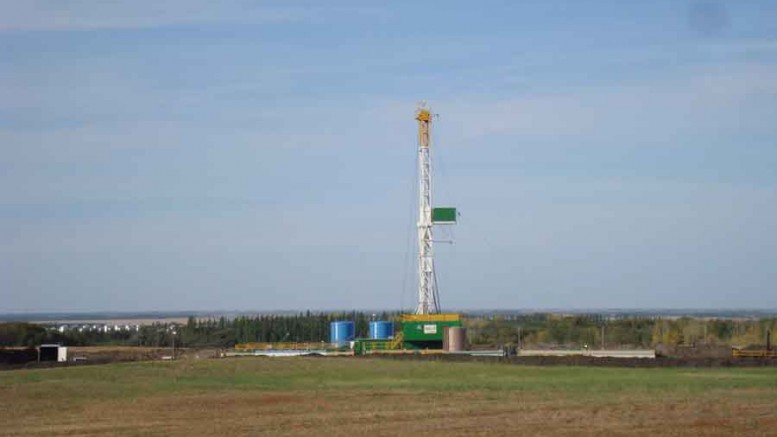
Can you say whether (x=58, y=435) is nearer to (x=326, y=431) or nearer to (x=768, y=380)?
(x=326, y=431)

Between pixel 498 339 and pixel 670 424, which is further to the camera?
pixel 498 339

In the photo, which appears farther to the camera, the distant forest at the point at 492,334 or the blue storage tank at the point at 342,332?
the distant forest at the point at 492,334

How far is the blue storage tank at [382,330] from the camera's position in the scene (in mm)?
75750

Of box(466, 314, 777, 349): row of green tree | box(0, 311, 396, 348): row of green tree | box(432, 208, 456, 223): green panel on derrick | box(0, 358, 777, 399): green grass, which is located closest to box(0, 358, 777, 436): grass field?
box(0, 358, 777, 399): green grass

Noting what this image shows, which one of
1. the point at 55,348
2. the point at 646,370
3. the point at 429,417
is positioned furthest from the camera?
the point at 55,348

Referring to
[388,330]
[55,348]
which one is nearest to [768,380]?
[388,330]

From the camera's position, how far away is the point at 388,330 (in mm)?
76188

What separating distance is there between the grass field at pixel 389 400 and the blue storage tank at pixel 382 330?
21.9 metres

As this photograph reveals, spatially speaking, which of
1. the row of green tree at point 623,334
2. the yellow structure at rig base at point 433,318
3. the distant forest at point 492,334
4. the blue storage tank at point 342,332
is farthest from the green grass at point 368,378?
the distant forest at point 492,334

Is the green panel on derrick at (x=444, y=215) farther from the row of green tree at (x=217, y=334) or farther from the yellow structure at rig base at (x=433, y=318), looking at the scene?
the row of green tree at (x=217, y=334)

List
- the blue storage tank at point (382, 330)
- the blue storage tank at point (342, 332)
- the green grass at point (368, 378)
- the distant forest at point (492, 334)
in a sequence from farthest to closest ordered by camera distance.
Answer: the distant forest at point (492, 334) → the blue storage tank at point (342, 332) → the blue storage tank at point (382, 330) → the green grass at point (368, 378)

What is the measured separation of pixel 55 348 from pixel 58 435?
47505mm

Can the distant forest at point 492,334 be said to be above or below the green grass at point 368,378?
above

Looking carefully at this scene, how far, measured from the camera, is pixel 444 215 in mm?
72500
